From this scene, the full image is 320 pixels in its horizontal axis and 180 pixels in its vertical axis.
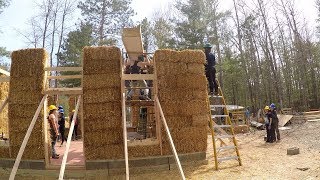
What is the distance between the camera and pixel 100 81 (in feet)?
26.2

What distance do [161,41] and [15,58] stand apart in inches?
880

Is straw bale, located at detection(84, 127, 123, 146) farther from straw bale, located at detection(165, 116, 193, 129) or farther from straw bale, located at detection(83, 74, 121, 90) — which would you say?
straw bale, located at detection(165, 116, 193, 129)

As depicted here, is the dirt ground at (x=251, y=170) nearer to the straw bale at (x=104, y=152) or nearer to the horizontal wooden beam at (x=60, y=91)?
the straw bale at (x=104, y=152)

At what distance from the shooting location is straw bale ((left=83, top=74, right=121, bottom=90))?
796 cm

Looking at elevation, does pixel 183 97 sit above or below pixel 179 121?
above

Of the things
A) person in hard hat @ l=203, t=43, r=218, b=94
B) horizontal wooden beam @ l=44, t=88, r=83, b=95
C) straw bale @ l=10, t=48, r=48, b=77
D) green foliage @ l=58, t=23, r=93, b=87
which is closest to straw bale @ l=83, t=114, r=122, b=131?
horizontal wooden beam @ l=44, t=88, r=83, b=95

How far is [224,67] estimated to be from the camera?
2992 centimetres

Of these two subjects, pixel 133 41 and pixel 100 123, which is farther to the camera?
pixel 133 41

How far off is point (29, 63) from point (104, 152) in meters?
3.37

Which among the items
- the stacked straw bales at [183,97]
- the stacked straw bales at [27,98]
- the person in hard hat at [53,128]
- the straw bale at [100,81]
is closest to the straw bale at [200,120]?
the stacked straw bales at [183,97]

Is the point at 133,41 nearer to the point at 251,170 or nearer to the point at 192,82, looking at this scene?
the point at 192,82

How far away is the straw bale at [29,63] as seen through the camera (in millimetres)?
8258

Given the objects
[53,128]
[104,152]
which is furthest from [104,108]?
[53,128]

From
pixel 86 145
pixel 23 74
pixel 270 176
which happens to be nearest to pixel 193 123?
pixel 270 176
